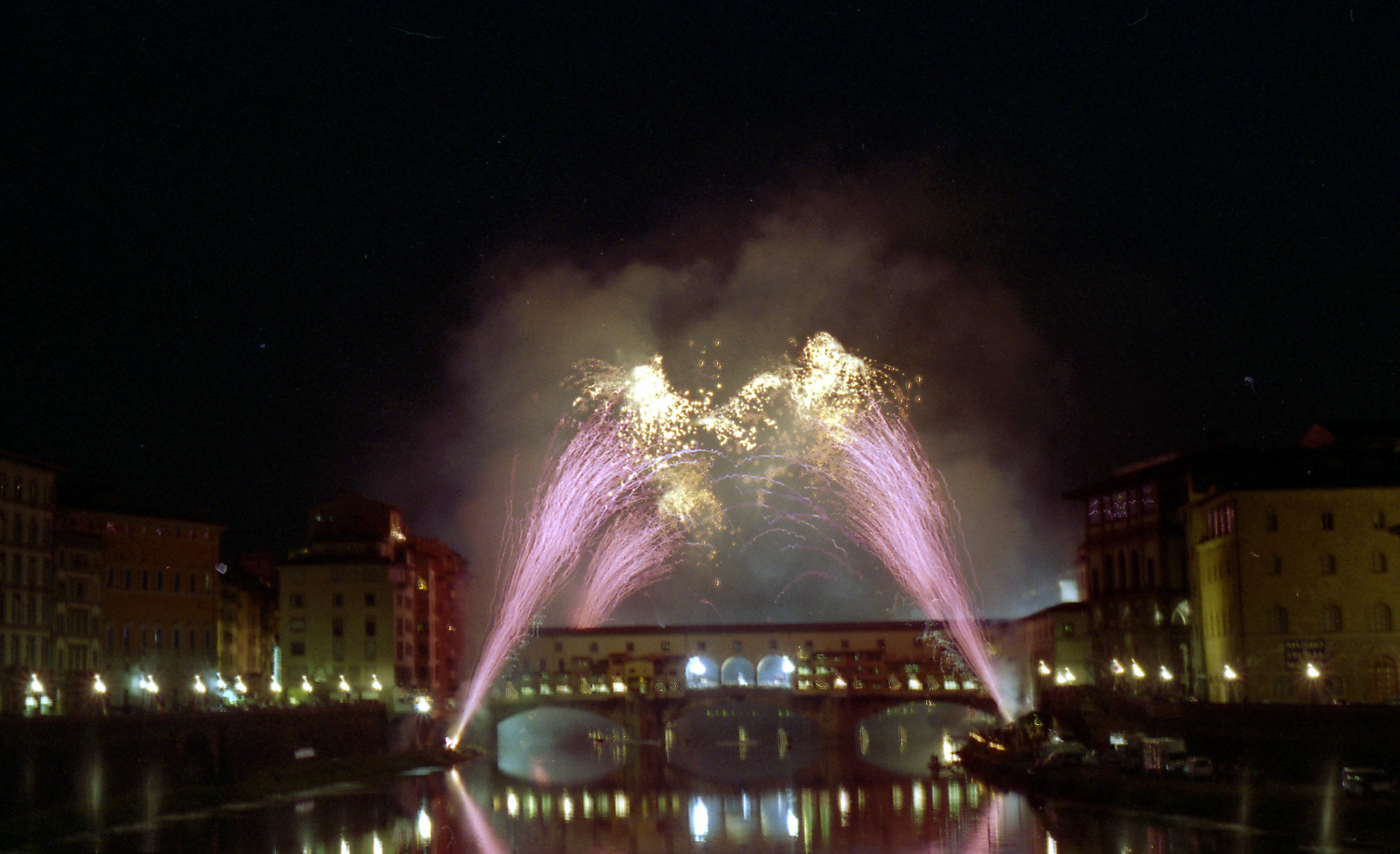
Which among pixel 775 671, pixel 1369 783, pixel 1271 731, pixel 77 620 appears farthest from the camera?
A: pixel 775 671

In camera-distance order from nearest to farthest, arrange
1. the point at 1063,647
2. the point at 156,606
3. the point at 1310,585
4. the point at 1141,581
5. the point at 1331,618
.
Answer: the point at 1331,618
the point at 1310,585
the point at 1141,581
the point at 156,606
the point at 1063,647

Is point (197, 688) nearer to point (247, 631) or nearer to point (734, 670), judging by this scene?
point (247, 631)

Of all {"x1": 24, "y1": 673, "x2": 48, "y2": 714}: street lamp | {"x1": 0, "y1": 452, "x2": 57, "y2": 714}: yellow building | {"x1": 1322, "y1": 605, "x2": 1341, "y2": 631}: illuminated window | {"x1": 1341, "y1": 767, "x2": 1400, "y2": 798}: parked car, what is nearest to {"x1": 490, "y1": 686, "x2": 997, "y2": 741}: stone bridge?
{"x1": 0, "y1": 452, "x2": 57, "y2": 714}: yellow building

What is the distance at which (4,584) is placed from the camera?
89625 millimetres

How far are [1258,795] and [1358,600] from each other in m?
23.0

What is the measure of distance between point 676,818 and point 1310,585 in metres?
36.9

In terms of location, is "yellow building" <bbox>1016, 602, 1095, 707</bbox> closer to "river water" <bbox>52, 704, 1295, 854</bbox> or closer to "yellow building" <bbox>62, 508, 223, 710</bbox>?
"river water" <bbox>52, 704, 1295, 854</bbox>

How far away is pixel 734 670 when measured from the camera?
513 feet

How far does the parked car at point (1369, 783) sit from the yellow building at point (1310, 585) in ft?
65.1

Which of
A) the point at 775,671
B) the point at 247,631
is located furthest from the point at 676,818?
the point at 775,671

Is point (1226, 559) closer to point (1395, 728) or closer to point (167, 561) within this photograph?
point (1395, 728)

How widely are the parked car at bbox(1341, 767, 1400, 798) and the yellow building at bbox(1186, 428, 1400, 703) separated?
782 inches

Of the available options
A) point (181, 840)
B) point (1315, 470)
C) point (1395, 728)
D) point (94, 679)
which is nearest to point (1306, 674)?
point (1315, 470)

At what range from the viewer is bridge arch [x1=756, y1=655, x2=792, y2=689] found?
150 meters
